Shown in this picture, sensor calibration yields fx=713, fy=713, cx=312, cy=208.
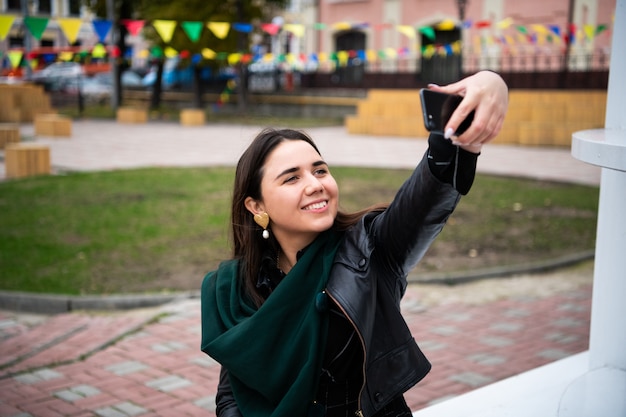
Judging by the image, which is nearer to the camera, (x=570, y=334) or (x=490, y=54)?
(x=570, y=334)

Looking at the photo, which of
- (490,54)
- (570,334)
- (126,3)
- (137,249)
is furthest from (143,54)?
(570,334)

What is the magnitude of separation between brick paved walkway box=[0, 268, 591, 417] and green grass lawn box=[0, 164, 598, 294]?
0.69 m

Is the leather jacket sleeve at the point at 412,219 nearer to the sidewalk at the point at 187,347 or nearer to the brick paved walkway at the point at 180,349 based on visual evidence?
the sidewalk at the point at 187,347

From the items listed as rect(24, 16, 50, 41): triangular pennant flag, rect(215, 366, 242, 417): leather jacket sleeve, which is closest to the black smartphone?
rect(215, 366, 242, 417): leather jacket sleeve

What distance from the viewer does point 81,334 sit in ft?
17.0

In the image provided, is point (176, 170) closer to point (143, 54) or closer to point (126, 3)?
point (143, 54)

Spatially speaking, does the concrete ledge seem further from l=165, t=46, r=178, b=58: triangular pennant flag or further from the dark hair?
l=165, t=46, r=178, b=58: triangular pennant flag

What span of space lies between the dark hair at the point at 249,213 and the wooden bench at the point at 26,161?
11.6m

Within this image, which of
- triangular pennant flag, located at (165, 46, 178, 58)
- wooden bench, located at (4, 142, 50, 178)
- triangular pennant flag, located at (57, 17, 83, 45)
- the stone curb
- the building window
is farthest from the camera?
the building window

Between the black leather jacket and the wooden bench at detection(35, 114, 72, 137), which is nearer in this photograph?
the black leather jacket

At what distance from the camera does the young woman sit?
1954 mm

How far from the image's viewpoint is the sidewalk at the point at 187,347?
4090 mm

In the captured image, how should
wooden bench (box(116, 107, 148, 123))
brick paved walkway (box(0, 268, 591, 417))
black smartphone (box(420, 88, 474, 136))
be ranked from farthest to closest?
wooden bench (box(116, 107, 148, 123)) < brick paved walkway (box(0, 268, 591, 417)) < black smartphone (box(420, 88, 474, 136))

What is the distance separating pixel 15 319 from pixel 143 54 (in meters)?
21.9
